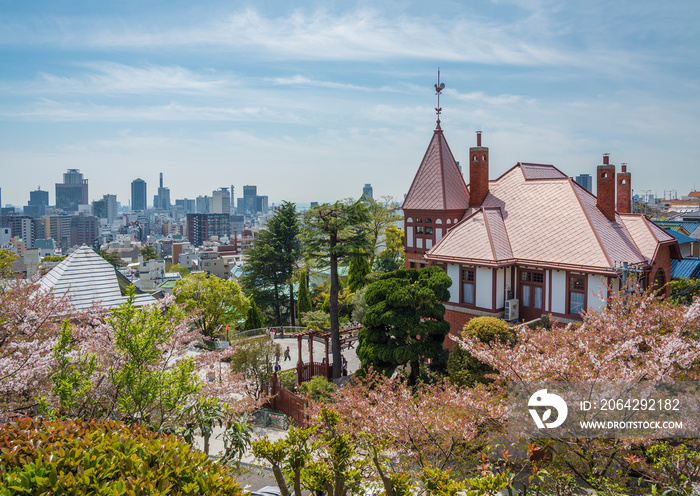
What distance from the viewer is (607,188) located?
76.7 feet

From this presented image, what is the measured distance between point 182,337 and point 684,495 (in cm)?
1182

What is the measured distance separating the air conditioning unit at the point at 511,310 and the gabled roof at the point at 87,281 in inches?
643

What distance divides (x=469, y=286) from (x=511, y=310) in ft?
7.32

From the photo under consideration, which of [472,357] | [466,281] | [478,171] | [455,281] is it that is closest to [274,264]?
[478,171]

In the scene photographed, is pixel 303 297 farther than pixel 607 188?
Yes

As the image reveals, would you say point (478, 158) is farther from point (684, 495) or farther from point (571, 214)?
point (684, 495)

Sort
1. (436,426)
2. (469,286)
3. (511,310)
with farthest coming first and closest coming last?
(469,286)
(511,310)
(436,426)

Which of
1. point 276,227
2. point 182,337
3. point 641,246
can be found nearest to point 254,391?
point 182,337

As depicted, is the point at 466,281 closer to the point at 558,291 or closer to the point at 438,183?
the point at 558,291

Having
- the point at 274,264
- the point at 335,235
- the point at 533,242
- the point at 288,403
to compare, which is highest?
the point at 335,235

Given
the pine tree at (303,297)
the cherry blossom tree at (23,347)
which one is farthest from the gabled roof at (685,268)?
the cherry blossom tree at (23,347)

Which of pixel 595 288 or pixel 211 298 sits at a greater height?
pixel 595 288

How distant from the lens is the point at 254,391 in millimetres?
21594

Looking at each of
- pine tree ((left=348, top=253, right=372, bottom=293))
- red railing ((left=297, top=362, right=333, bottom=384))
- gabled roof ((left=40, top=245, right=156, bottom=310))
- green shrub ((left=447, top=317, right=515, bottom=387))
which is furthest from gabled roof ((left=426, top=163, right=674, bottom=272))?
gabled roof ((left=40, top=245, right=156, bottom=310))
